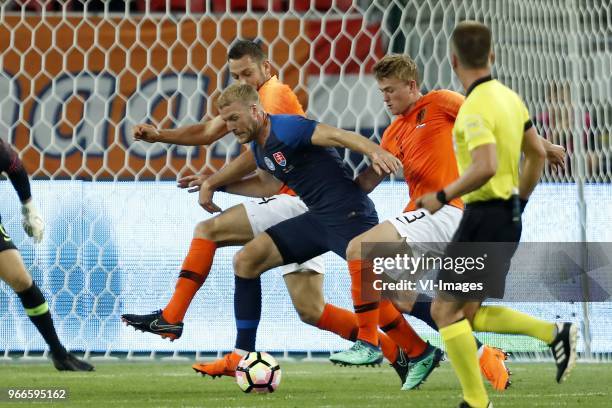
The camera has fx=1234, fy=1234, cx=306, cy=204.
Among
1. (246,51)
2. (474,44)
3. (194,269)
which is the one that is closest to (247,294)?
(194,269)

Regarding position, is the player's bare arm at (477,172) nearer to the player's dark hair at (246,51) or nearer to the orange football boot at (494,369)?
the orange football boot at (494,369)

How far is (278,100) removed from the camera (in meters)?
6.77

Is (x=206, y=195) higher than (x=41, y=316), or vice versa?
(x=206, y=195)

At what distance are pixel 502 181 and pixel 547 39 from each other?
446 cm

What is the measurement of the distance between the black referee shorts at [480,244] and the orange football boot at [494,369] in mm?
1528

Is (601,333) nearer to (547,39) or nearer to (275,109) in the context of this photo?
(547,39)

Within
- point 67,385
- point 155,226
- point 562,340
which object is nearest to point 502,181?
point 562,340

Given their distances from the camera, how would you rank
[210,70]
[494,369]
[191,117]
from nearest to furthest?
[494,369] → [191,117] → [210,70]

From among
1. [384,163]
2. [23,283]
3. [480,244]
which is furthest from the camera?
[23,283]

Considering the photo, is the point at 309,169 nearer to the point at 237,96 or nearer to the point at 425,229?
the point at 237,96

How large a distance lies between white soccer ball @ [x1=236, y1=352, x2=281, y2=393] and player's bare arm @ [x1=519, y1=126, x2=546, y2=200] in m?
1.64

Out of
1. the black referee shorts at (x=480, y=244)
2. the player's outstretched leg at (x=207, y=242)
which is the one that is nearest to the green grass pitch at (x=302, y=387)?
the player's outstretched leg at (x=207, y=242)

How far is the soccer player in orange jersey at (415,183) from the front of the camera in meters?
5.97

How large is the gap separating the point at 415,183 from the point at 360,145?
60 centimetres
